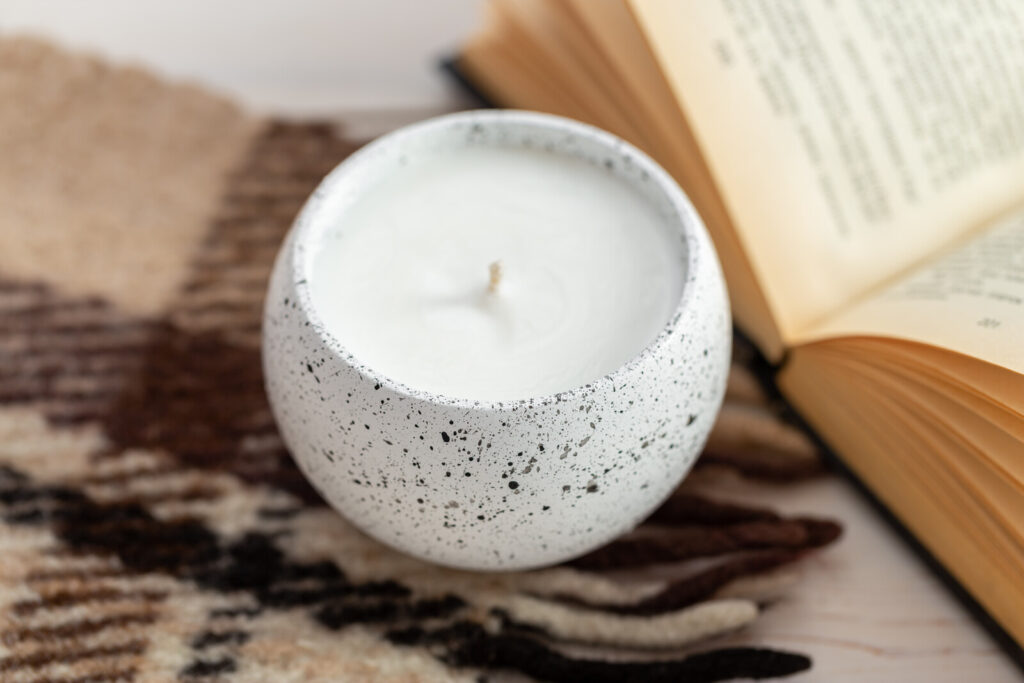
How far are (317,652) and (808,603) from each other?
234 mm

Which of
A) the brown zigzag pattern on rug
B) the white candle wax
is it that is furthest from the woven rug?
the white candle wax

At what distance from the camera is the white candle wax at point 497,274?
0.37 meters

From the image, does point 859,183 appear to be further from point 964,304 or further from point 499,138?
point 499,138

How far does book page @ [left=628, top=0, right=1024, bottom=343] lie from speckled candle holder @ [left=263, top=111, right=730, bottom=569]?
106 millimetres

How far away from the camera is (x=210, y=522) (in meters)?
0.48

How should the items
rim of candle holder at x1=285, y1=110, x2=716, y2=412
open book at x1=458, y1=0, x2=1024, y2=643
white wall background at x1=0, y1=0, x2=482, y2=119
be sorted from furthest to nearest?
white wall background at x1=0, y1=0, x2=482, y2=119
open book at x1=458, y1=0, x2=1024, y2=643
rim of candle holder at x1=285, y1=110, x2=716, y2=412

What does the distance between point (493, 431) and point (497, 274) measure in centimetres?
8

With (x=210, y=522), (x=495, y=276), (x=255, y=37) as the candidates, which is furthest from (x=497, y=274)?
(x=255, y=37)

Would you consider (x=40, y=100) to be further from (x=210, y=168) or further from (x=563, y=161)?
(x=563, y=161)

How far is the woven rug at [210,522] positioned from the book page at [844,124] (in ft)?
0.28

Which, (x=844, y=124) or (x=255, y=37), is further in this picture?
(x=255, y=37)

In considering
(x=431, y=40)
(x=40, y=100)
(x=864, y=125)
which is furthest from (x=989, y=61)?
(x=40, y=100)

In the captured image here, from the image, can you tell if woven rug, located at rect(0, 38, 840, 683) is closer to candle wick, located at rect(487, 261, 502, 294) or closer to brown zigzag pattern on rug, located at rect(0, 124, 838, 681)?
brown zigzag pattern on rug, located at rect(0, 124, 838, 681)

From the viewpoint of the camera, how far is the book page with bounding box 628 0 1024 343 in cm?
50
